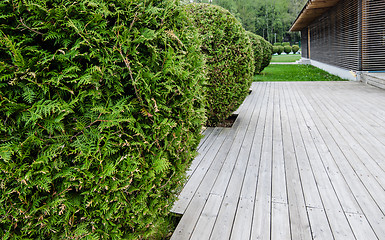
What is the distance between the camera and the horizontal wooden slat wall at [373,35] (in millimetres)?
8594

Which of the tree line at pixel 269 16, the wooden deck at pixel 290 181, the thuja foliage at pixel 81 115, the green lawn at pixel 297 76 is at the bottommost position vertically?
the green lawn at pixel 297 76

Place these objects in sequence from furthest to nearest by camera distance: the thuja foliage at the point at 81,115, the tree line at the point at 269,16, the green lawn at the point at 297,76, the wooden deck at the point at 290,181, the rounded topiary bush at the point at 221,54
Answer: the tree line at the point at 269,16, the green lawn at the point at 297,76, the rounded topiary bush at the point at 221,54, the wooden deck at the point at 290,181, the thuja foliage at the point at 81,115

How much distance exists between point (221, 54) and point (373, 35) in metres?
7.28

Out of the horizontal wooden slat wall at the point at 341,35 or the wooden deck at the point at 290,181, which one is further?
the horizontal wooden slat wall at the point at 341,35

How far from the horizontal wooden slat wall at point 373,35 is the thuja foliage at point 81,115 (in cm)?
978

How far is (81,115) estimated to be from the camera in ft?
3.93

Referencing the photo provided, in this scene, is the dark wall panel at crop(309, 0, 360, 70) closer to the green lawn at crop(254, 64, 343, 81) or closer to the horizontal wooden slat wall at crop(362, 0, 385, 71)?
the horizontal wooden slat wall at crop(362, 0, 385, 71)

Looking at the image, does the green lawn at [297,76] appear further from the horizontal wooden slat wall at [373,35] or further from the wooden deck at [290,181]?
the wooden deck at [290,181]

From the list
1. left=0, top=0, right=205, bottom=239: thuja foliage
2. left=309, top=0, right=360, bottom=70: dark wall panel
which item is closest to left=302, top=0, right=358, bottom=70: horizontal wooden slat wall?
left=309, top=0, right=360, bottom=70: dark wall panel

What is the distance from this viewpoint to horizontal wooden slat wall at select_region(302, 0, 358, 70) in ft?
30.8

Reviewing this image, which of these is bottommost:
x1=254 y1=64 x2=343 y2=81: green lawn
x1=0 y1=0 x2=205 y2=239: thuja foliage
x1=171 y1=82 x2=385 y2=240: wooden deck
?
x1=254 y1=64 x2=343 y2=81: green lawn

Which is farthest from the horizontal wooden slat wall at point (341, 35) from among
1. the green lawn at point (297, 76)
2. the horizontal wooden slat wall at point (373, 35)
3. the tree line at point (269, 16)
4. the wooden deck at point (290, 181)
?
the tree line at point (269, 16)

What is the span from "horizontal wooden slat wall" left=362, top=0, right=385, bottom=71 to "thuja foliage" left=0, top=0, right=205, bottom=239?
9.78 m

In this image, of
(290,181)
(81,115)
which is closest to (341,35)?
→ (290,181)
